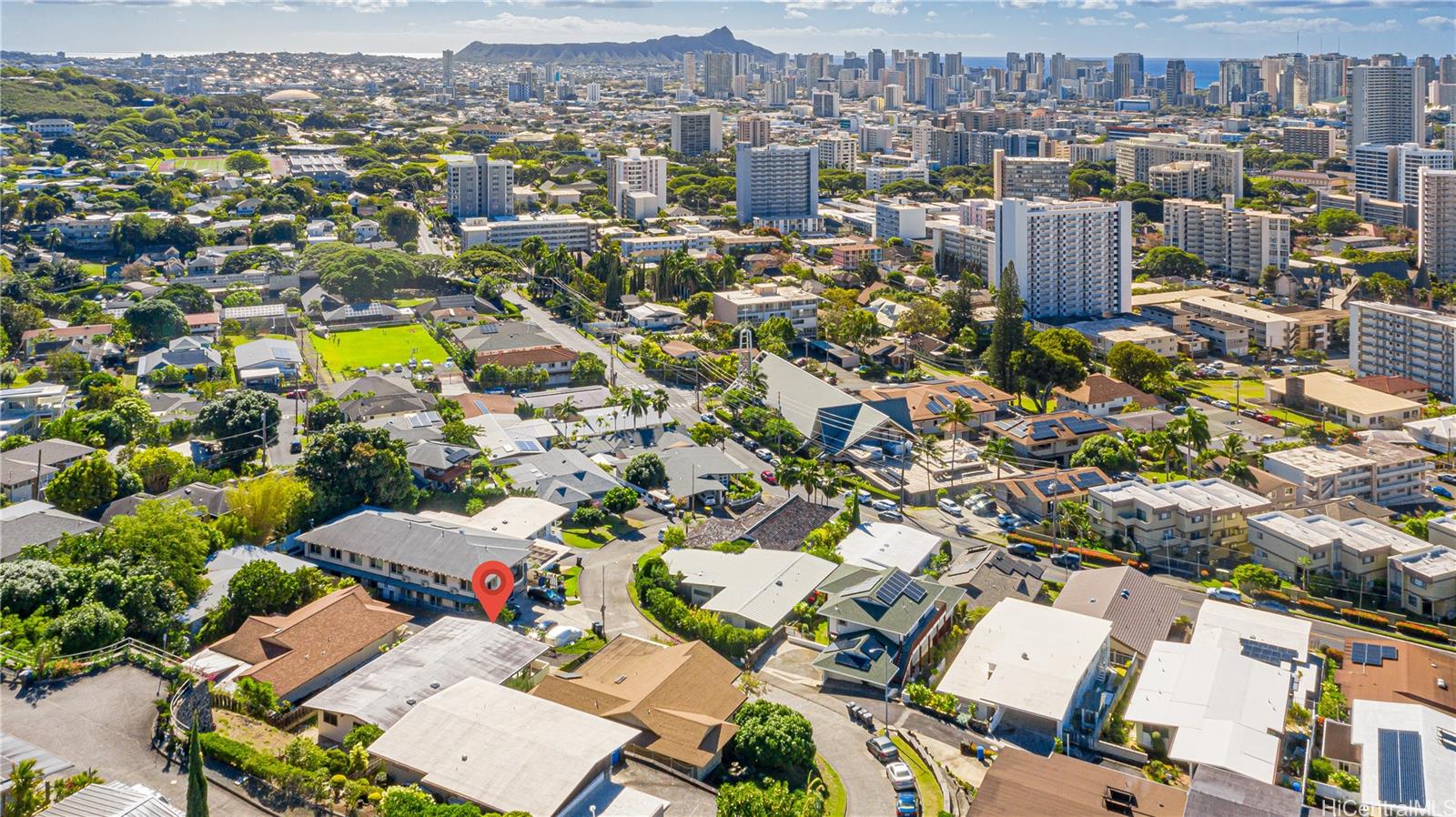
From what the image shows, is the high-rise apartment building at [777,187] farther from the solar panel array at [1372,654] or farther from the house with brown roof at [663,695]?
the house with brown roof at [663,695]

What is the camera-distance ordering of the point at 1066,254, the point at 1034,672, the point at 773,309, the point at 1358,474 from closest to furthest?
the point at 1034,672
the point at 1358,474
the point at 773,309
the point at 1066,254

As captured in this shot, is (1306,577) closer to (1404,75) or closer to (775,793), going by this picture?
(775,793)

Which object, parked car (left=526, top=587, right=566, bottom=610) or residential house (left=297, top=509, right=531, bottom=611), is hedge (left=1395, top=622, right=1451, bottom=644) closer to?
parked car (left=526, top=587, right=566, bottom=610)

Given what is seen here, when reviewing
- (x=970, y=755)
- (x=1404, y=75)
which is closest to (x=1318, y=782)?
(x=970, y=755)

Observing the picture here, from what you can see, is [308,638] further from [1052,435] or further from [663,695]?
[1052,435]

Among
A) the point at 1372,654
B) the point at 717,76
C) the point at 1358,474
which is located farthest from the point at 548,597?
the point at 717,76

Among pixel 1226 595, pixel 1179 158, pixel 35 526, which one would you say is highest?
pixel 1179 158
